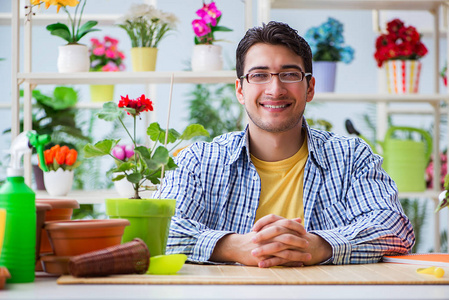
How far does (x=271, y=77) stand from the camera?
Result: 69.7 inches

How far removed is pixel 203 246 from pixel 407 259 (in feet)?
1.53

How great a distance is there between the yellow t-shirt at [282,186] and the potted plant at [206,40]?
35.1 inches

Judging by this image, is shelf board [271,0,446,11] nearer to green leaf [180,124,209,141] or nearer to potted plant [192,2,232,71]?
potted plant [192,2,232,71]

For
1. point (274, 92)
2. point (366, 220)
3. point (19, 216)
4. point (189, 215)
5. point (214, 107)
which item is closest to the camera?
point (19, 216)

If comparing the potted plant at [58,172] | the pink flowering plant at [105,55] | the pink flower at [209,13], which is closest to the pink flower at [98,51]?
the pink flowering plant at [105,55]

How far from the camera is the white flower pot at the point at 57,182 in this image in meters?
2.63

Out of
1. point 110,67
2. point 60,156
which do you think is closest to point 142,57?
point 60,156

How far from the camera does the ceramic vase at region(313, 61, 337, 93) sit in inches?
115

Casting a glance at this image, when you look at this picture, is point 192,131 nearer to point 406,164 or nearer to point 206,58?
point 206,58

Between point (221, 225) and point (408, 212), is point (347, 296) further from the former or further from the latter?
point (408, 212)

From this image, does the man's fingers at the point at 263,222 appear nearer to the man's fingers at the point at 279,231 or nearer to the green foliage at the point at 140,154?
the man's fingers at the point at 279,231

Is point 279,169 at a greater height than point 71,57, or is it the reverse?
point 71,57

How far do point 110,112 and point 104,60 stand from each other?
7.22 ft

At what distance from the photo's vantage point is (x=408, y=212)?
4199mm
